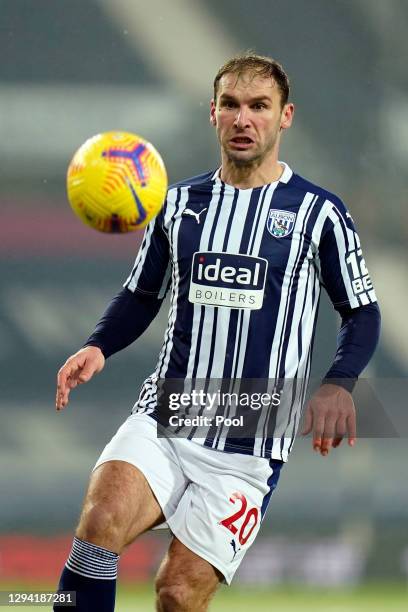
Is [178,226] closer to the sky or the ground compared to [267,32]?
closer to the ground

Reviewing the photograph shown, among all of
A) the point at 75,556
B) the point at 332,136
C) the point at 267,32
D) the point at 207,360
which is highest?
the point at 267,32

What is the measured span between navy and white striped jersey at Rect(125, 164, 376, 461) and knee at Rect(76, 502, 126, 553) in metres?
0.41

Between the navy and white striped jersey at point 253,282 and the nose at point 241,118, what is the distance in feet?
0.74

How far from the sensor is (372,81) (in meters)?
5.24

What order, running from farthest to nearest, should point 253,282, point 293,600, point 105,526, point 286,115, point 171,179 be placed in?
point 171,179, point 293,600, point 286,115, point 253,282, point 105,526

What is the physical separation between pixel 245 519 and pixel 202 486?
16 cm

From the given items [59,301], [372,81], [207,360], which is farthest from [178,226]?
[372,81]

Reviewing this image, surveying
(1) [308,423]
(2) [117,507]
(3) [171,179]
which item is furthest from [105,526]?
(3) [171,179]

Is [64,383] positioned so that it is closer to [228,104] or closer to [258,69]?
[228,104]

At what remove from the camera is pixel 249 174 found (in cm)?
353

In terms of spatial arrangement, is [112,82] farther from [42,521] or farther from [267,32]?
[42,521]

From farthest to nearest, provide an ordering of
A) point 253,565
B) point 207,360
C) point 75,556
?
point 253,565
point 207,360
point 75,556

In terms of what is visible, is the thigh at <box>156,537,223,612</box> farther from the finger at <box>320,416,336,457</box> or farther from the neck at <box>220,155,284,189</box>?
the neck at <box>220,155,284,189</box>

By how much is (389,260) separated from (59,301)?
155 cm
